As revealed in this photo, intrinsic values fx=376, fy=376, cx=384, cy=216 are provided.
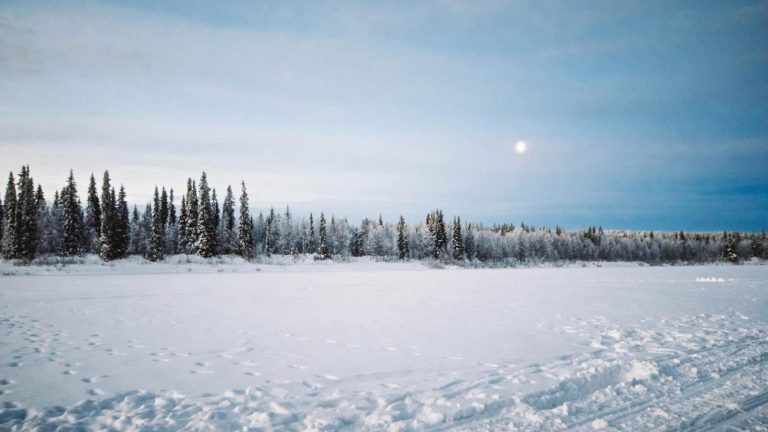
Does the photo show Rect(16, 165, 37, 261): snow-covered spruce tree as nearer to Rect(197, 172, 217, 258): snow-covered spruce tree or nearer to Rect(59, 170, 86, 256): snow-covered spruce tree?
Rect(59, 170, 86, 256): snow-covered spruce tree

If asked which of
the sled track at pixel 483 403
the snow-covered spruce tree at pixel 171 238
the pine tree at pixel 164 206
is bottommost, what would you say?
the sled track at pixel 483 403

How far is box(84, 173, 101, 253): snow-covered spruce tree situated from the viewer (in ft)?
228

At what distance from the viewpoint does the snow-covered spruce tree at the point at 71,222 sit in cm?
5762

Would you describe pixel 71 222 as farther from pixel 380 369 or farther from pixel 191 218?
pixel 380 369

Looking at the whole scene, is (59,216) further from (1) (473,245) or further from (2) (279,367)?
(1) (473,245)

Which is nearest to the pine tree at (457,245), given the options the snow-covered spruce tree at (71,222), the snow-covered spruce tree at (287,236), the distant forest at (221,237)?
the distant forest at (221,237)

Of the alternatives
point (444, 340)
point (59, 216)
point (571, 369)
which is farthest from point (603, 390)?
point (59, 216)

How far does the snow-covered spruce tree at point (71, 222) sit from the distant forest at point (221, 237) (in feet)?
0.43

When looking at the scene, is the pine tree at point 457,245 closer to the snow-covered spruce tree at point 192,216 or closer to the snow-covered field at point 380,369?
the snow-covered spruce tree at point 192,216

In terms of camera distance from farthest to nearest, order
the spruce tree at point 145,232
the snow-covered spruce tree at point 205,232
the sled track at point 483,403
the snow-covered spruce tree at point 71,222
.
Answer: the spruce tree at point 145,232
the snow-covered spruce tree at point 205,232
the snow-covered spruce tree at point 71,222
the sled track at point 483,403

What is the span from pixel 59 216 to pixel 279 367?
70960 mm

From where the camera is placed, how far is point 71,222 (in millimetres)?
58000

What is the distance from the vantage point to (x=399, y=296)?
63.4 ft

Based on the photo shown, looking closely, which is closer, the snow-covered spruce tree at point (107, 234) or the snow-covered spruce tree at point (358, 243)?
the snow-covered spruce tree at point (107, 234)
